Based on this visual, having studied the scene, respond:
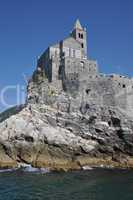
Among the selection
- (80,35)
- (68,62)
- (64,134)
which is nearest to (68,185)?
(64,134)

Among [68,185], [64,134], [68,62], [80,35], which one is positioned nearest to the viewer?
[68,185]

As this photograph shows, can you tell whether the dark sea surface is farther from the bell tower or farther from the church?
the bell tower

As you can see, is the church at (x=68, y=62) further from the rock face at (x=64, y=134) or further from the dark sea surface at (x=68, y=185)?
the dark sea surface at (x=68, y=185)

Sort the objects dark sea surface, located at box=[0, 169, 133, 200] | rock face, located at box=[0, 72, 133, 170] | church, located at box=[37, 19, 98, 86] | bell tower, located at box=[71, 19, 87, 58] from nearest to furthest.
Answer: dark sea surface, located at box=[0, 169, 133, 200]
rock face, located at box=[0, 72, 133, 170]
church, located at box=[37, 19, 98, 86]
bell tower, located at box=[71, 19, 87, 58]

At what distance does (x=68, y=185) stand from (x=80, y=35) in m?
35.3

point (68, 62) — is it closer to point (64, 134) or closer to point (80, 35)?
point (80, 35)

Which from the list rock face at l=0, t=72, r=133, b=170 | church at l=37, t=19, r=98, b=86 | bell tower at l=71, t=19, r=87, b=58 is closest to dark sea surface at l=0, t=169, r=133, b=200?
rock face at l=0, t=72, r=133, b=170

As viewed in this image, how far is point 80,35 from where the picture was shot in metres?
57.5

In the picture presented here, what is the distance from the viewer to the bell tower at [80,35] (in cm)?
5594

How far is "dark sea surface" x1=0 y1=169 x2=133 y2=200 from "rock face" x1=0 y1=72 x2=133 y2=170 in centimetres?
466

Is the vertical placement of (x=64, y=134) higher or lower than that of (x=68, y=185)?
higher

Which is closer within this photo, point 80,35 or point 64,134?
point 64,134

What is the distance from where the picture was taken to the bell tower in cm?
5594

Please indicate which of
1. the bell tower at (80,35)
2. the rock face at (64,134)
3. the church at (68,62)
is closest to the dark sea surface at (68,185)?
the rock face at (64,134)
